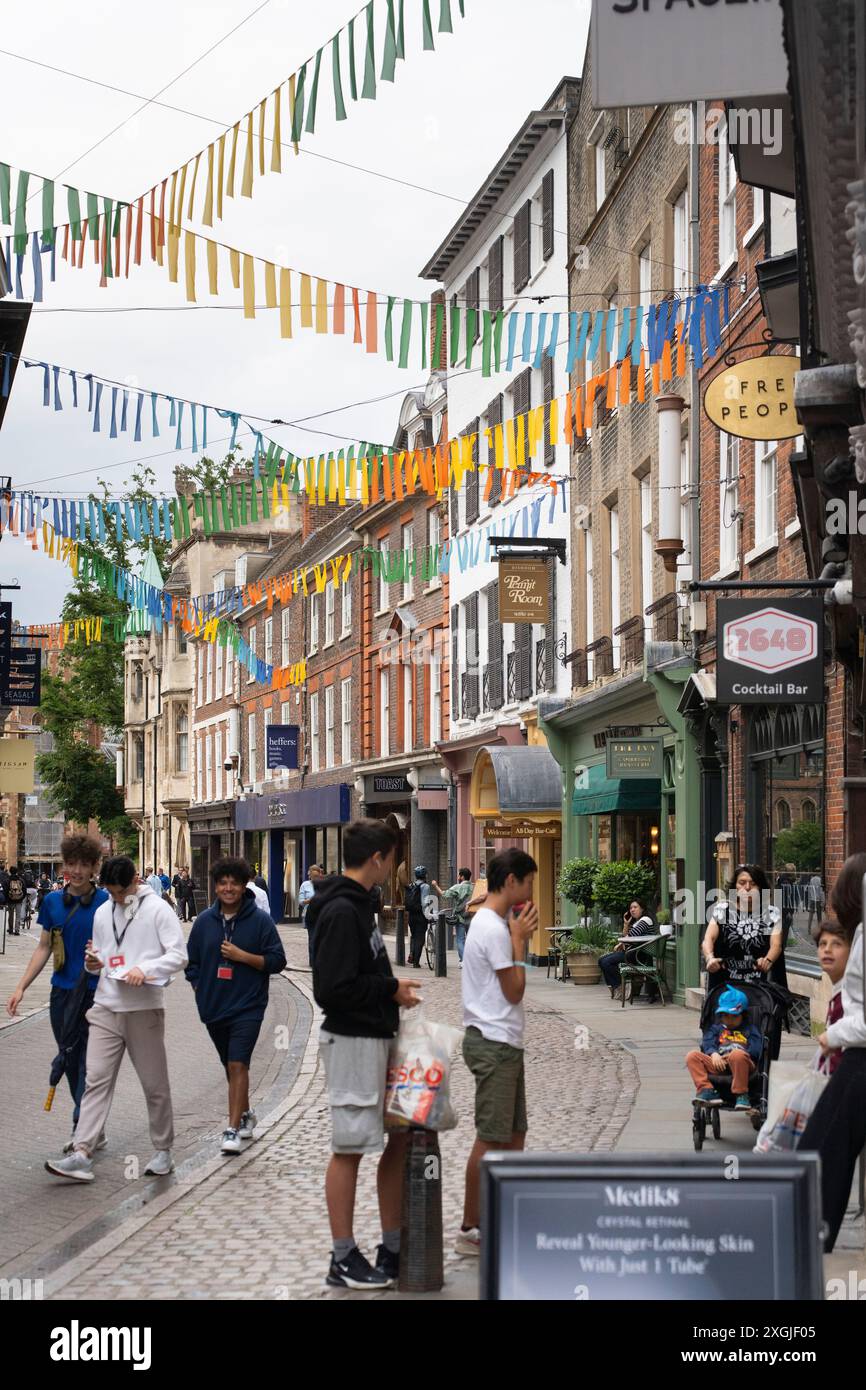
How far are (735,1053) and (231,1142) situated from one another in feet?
9.82

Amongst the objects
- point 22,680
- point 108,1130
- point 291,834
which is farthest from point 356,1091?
point 291,834

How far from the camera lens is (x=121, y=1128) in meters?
11.7

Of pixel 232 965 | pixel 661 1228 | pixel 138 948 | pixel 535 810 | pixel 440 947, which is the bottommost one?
pixel 440 947

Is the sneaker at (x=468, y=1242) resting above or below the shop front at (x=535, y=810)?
below

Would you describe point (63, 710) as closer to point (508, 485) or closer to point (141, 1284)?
point (508, 485)

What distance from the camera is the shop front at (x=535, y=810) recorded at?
2891cm

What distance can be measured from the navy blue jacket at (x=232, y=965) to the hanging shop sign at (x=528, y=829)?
1837 cm

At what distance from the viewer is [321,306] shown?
36.8 ft

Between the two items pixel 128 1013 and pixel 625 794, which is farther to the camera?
pixel 625 794

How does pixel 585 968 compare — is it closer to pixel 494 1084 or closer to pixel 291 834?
pixel 494 1084

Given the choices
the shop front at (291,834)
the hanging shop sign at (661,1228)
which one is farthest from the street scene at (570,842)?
the shop front at (291,834)

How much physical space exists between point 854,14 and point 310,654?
4324 cm

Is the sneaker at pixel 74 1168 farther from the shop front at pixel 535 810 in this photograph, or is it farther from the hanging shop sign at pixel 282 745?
the hanging shop sign at pixel 282 745
